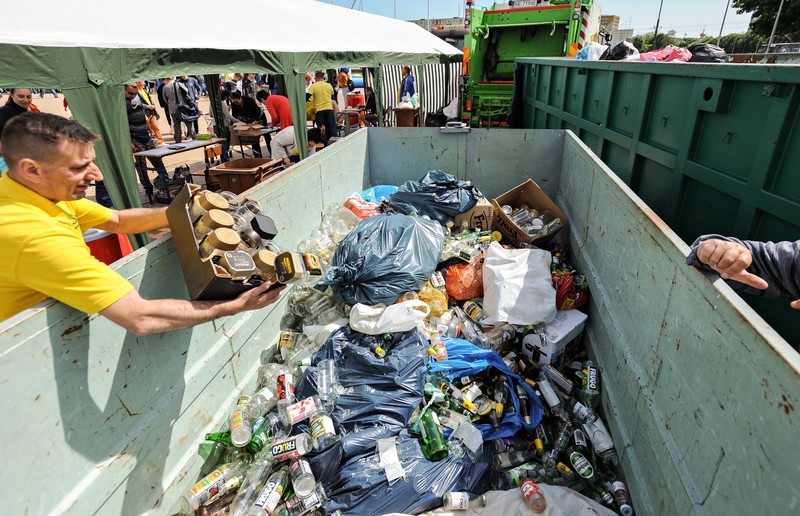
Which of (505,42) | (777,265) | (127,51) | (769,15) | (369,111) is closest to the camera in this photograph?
(777,265)

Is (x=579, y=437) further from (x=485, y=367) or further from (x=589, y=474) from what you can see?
(x=485, y=367)

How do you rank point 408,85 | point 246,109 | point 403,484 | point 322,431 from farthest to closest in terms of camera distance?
point 408,85
point 246,109
point 322,431
point 403,484

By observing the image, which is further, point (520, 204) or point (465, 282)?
point (520, 204)

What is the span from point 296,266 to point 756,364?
5.29ft

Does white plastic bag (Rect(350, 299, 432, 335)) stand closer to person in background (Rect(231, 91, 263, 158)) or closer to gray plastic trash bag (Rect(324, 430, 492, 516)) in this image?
gray plastic trash bag (Rect(324, 430, 492, 516))

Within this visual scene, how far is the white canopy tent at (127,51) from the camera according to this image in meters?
3.16

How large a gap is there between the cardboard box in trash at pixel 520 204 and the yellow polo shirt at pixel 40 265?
10.7ft

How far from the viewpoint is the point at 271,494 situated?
2.00 metres

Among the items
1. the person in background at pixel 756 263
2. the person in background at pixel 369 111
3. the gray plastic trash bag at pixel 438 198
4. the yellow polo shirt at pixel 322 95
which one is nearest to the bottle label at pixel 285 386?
the person in background at pixel 756 263

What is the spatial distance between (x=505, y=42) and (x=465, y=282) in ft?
22.9

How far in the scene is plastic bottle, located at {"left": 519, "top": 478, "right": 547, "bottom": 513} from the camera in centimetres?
191

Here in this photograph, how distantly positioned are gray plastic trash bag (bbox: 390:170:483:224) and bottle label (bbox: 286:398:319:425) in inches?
97.4

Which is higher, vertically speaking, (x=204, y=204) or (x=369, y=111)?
(x=204, y=204)

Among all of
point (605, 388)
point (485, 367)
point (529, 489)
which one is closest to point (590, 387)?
point (605, 388)
